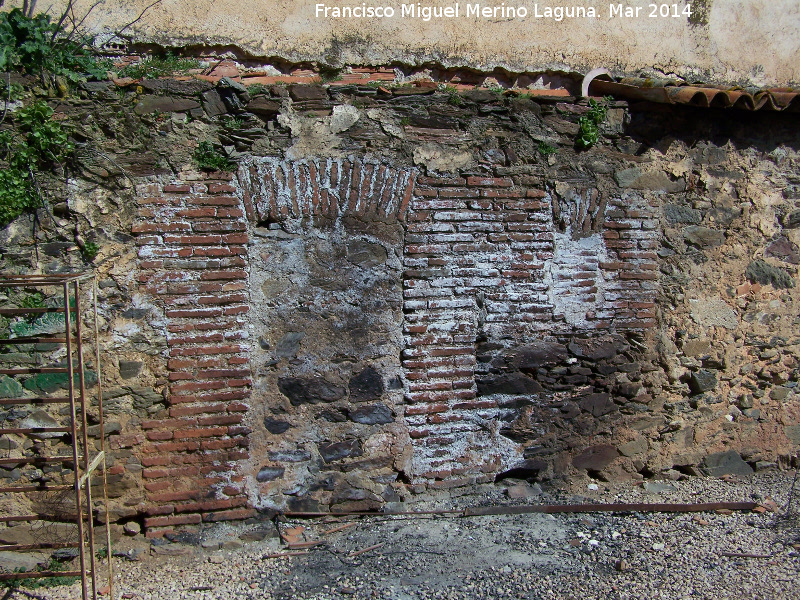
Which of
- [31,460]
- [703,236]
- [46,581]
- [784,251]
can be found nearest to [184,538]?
[46,581]

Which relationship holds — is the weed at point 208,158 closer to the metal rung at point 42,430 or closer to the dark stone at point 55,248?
the dark stone at point 55,248

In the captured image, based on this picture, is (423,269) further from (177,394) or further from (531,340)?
(177,394)

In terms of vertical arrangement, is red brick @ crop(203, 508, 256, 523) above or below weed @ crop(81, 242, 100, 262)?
below

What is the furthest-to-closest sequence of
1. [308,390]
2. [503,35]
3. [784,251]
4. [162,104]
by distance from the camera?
[784,251] < [503,35] < [308,390] < [162,104]

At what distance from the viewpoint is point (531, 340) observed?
3.75 meters

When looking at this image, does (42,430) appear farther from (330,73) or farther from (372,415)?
(330,73)

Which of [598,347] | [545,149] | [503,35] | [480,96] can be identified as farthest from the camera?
[503,35]

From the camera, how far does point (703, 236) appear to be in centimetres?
404

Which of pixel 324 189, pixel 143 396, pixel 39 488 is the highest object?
pixel 324 189

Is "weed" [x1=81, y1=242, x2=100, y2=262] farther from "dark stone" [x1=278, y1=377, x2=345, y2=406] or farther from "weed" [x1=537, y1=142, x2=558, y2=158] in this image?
"weed" [x1=537, y1=142, x2=558, y2=158]

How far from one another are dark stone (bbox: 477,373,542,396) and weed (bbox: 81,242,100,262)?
2406 millimetres

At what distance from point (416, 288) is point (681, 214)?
2018 millimetres

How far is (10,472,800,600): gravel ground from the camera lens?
9.62ft

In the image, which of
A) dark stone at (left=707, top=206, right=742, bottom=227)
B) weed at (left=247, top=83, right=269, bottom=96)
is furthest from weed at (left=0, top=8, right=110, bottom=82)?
dark stone at (left=707, top=206, right=742, bottom=227)
